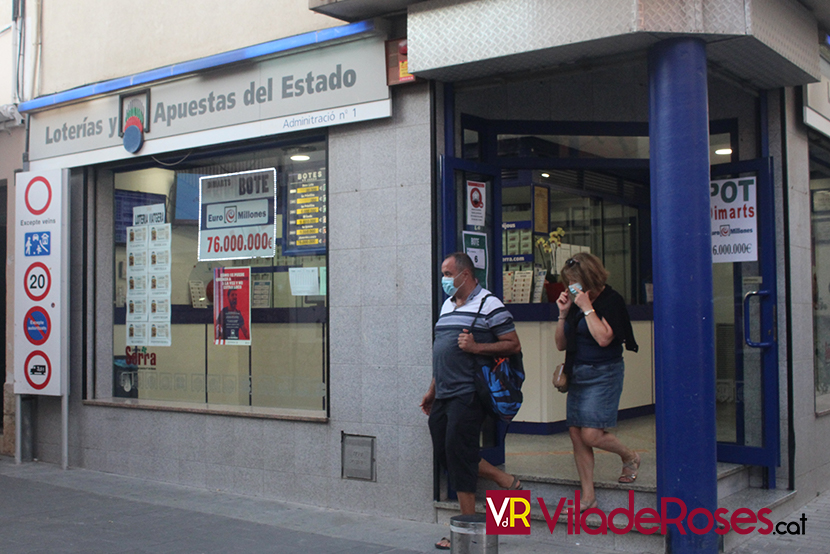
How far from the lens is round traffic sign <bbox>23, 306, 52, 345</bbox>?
908 cm

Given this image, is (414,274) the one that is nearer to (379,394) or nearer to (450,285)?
(450,285)

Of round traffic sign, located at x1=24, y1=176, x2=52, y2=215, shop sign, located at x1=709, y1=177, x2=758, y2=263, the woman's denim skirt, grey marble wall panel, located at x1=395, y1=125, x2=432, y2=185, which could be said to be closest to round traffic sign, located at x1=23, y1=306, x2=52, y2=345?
round traffic sign, located at x1=24, y1=176, x2=52, y2=215

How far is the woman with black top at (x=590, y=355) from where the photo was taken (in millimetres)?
5797

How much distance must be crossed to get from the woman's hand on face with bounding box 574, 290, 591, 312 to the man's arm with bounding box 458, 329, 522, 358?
0.53 meters

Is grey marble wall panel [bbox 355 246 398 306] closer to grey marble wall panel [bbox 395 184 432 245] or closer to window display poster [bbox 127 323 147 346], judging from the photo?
grey marble wall panel [bbox 395 184 432 245]

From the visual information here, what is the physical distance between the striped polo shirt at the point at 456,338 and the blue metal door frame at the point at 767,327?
7.76ft

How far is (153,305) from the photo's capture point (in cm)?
898

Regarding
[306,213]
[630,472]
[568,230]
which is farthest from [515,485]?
[568,230]

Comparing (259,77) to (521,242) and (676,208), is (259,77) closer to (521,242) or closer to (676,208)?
(521,242)

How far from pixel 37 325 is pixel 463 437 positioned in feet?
18.9

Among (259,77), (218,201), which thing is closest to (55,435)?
(218,201)

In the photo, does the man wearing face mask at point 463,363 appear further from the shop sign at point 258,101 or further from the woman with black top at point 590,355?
the shop sign at point 258,101

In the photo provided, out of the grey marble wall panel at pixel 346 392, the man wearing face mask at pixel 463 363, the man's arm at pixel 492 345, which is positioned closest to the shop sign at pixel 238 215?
the grey marble wall panel at pixel 346 392

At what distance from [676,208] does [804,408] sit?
2735 mm
